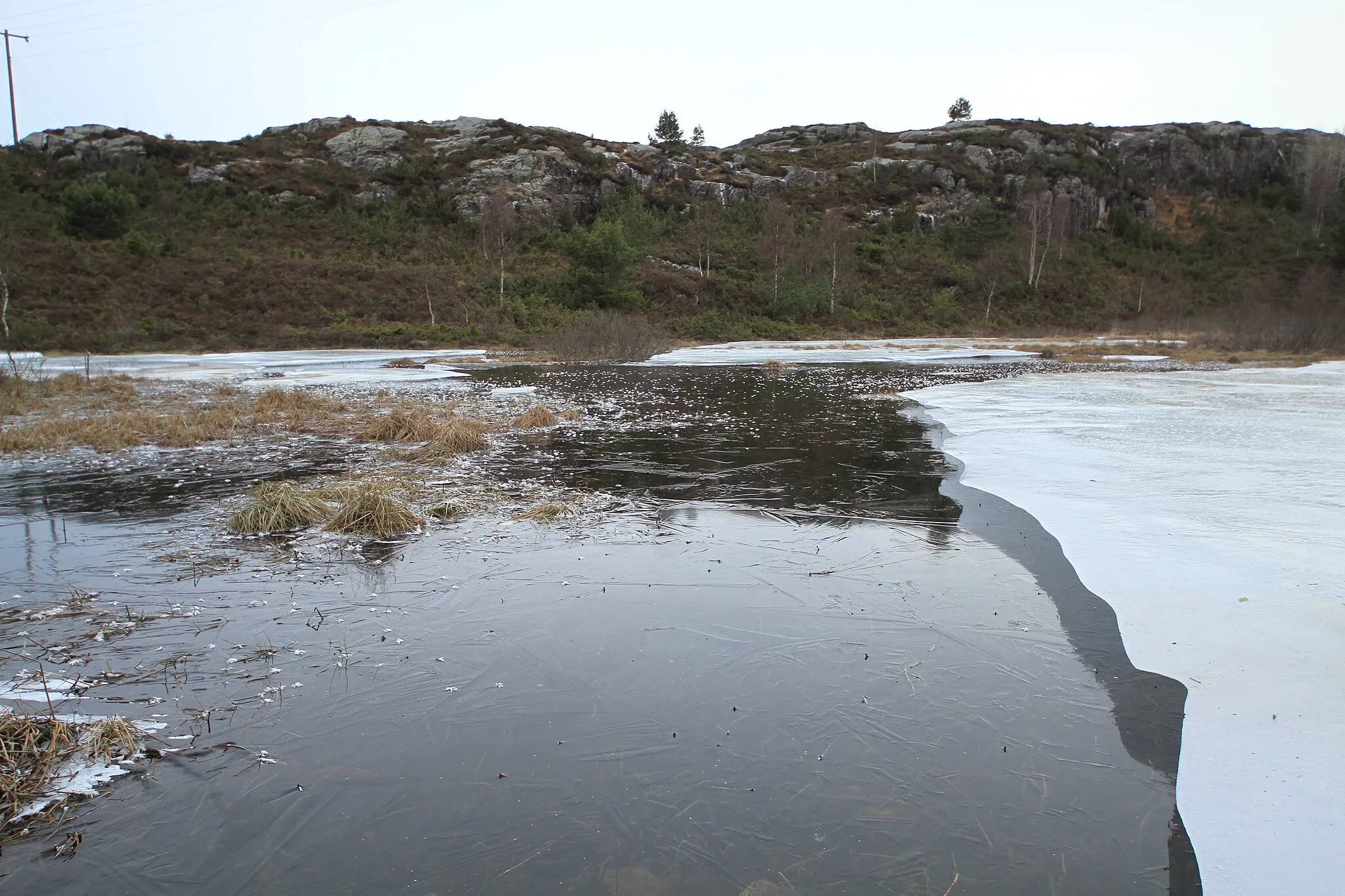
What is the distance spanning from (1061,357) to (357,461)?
28.3 metres

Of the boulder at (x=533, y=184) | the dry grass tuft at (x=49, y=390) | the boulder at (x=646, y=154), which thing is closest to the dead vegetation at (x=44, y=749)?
the dry grass tuft at (x=49, y=390)

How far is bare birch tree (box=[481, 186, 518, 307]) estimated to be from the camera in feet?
159

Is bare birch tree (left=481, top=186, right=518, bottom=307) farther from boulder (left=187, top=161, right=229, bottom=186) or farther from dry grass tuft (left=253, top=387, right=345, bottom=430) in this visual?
dry grass tuft (left=253, top=387, right=345, bottom=430)

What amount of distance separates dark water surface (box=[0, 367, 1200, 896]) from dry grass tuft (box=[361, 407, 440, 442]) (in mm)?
4559

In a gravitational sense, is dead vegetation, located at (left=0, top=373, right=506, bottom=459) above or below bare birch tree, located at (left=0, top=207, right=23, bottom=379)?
below

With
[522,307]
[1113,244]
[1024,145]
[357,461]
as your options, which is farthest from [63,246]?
[1024,145]

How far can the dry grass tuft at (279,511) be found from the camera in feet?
25.0

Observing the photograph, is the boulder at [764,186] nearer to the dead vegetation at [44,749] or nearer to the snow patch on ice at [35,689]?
the snow patch on ice at [35,689]

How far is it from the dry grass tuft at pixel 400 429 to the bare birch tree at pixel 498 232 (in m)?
33.5

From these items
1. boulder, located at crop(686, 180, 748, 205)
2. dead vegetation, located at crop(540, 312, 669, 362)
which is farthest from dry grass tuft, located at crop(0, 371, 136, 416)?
boulder, located at crop(686, 180, 748, 205)

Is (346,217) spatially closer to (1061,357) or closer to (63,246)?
(63,246)

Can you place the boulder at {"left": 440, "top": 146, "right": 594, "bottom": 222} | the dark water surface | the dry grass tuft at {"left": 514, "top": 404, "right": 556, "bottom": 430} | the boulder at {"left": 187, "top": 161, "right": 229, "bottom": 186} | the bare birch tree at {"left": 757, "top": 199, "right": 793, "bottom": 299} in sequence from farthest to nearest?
the boulder at {"left": 440, "top": 146, "right": 594, "bottom": 222} → the boulder at {"left": 187, "top": 161, "right": 229, "bottom": 186} → the bare birch tree at {"left": 757, "top": 199, "right": 793, "bottom": 299} → the dry grass tuft at {"left": 514, "top": 404, "right": 556, "bottom": 430} → the dark water surface

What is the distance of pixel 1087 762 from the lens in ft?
12.1

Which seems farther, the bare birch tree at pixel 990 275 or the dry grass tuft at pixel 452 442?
the bare birch tree at pixel 990 275
